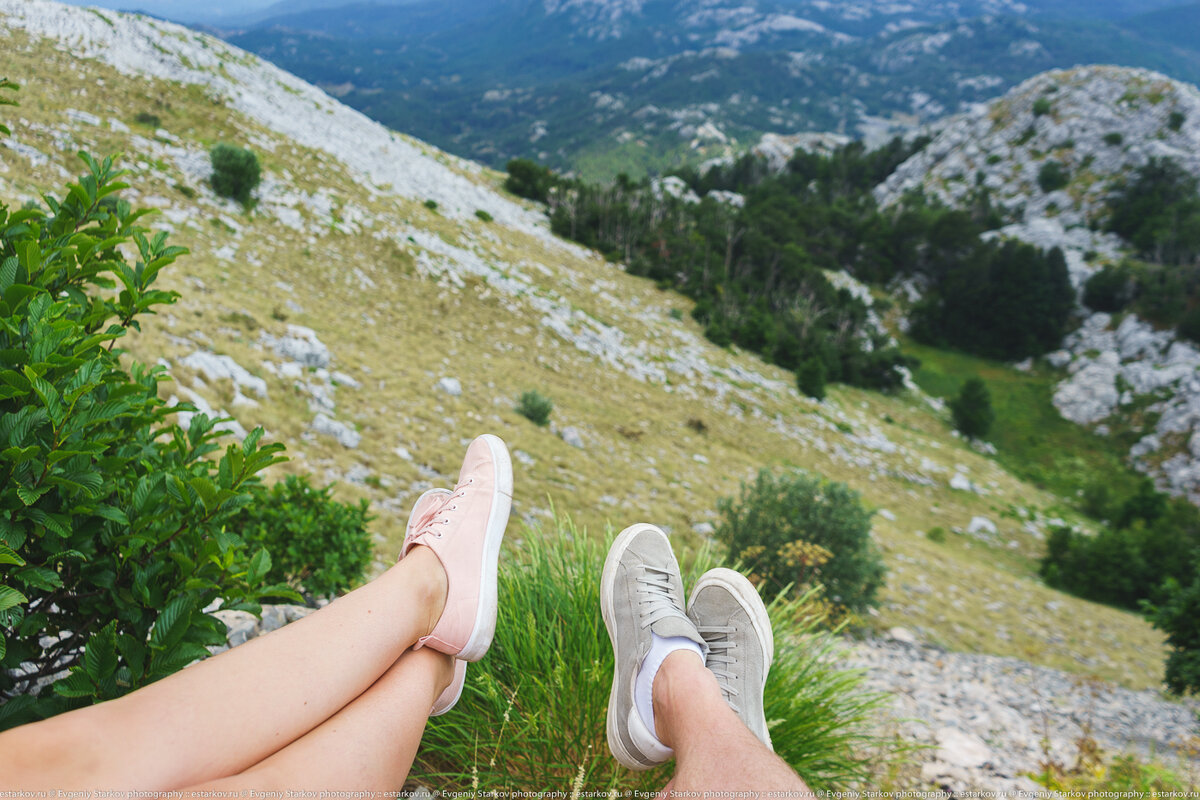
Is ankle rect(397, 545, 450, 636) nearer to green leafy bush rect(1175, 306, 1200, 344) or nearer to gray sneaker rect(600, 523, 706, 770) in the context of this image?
gray sneaker rect(600, 523, 706, 770)

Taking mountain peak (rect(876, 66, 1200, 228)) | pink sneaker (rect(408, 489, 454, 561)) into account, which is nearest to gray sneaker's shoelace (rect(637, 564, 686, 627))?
pink sneaker (rect(408, 489, 454, 561))

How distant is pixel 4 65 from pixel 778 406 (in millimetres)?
25628

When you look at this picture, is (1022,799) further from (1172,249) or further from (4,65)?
(1172,249)

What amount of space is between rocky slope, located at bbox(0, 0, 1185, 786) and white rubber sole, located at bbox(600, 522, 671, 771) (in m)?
0.59

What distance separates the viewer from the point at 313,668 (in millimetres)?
1499

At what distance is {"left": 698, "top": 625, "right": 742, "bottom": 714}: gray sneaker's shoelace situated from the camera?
209cm

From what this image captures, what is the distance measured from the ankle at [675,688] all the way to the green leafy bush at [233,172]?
646 inches

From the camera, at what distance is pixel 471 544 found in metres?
2.31

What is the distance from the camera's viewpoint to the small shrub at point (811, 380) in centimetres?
2247

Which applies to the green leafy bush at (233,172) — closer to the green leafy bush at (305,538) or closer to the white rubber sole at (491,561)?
the green leafy bush at (305,538)

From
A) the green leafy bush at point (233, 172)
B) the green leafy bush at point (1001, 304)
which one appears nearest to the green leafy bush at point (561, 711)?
the green leafy bush at point (233, 172)

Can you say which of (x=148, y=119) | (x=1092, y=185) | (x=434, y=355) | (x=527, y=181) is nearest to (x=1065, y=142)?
(x=1092, y=185)

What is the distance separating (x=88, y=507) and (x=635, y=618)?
189cm

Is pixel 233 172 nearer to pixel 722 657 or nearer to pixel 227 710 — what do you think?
pixel 227 710
